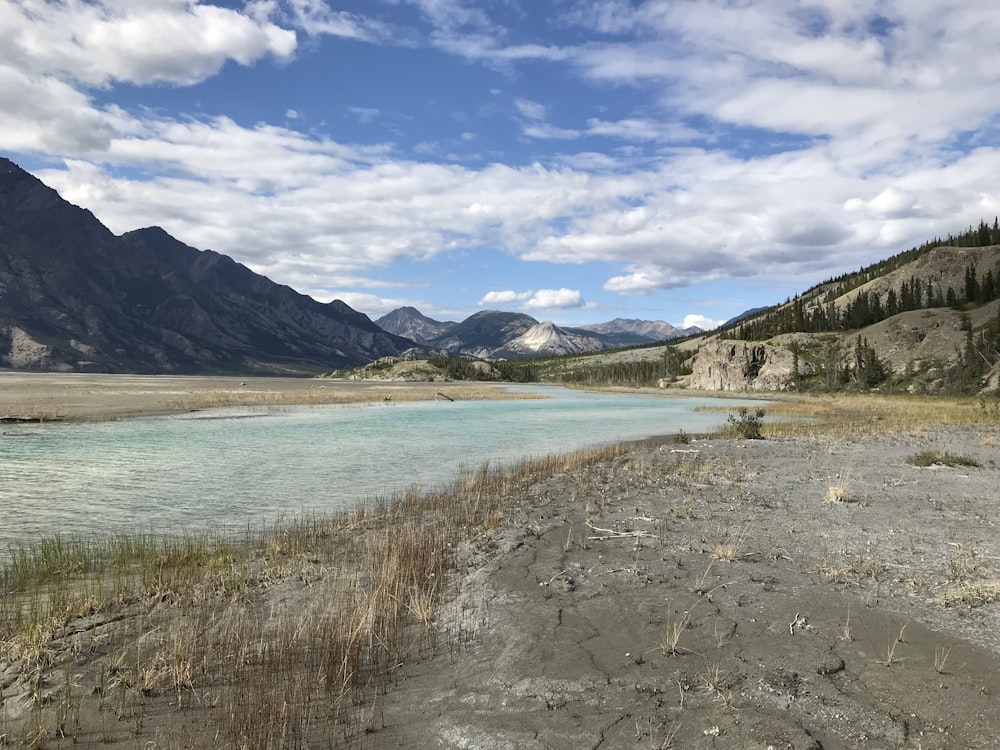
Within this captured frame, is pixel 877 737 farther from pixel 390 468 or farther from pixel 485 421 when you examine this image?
pixel 485 421

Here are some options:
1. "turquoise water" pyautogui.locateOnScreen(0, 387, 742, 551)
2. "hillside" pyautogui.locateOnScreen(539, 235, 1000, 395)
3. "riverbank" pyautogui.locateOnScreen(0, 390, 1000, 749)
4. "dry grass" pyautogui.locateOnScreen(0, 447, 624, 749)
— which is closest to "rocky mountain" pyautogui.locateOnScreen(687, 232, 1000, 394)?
"hillside" pyautogui.locateOnScreen(539, 235, 1000, 395)

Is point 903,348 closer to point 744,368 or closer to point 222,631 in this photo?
Result: point 744,368

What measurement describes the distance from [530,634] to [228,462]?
78.7ft

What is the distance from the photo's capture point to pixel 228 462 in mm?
28406

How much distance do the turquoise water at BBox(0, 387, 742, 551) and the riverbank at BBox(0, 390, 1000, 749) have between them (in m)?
4.41

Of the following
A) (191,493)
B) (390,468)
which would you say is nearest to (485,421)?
(390,468)

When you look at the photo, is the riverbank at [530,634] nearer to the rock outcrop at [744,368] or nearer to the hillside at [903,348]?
the hillside at [903,348]

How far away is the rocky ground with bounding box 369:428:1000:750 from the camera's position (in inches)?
252

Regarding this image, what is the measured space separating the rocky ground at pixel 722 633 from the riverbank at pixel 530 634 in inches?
1.6

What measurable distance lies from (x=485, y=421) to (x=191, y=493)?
37484 mm

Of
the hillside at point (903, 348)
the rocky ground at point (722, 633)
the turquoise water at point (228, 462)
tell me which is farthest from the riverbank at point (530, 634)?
the hillside at point (903, 348)

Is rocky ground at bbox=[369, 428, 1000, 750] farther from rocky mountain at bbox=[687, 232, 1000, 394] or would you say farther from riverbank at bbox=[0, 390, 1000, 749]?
rocky mountain at bbox=[687, 232, 1000, 394]

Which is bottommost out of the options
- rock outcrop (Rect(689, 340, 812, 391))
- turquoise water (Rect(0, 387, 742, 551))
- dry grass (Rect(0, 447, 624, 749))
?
turquoise water (Rect(0, 387, 742, 551))

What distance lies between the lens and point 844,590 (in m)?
10.2
